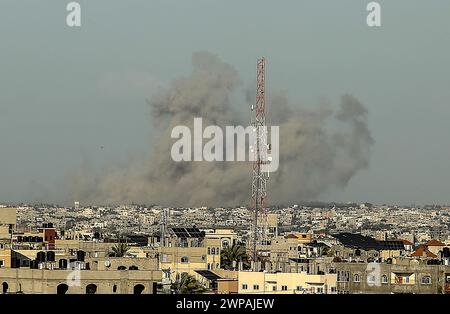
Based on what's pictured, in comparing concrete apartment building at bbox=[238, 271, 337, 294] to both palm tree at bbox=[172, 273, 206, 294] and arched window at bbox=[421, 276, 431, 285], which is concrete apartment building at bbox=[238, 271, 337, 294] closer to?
palm tree at bbox=[172, 273, 206, 294]

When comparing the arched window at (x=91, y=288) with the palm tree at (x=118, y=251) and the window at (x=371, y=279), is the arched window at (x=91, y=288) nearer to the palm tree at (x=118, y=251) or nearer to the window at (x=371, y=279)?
the window at (x=371, y=279)

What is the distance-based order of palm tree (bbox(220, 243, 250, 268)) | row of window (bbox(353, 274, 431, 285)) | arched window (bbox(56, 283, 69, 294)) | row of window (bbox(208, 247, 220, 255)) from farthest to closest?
row of window (bbox(208, 247, 220, 255)) < palm tree (bbox(220, 243, 250, 268)) < row of window (bbox(353, 274, 431, 285)) < arched window (bbox(56, 283, 69, 294))

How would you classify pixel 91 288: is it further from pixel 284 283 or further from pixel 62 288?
pixel 284 283

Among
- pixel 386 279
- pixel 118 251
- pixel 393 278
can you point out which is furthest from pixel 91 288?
pixel 118 251

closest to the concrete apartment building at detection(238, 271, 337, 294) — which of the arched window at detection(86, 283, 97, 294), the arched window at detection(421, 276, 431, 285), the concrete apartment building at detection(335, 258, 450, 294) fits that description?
the concrete apartment building at detection(335, 258, 450, 294)

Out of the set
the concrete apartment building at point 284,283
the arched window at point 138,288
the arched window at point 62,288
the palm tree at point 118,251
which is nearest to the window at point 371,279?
the concrete apartment building at point 284,283

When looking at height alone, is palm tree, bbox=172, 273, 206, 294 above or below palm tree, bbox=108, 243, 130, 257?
below

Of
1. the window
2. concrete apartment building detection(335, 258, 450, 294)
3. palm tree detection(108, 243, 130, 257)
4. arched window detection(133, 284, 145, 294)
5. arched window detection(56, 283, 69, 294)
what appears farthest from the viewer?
palm tree detection(108, 243, 130, 257)
